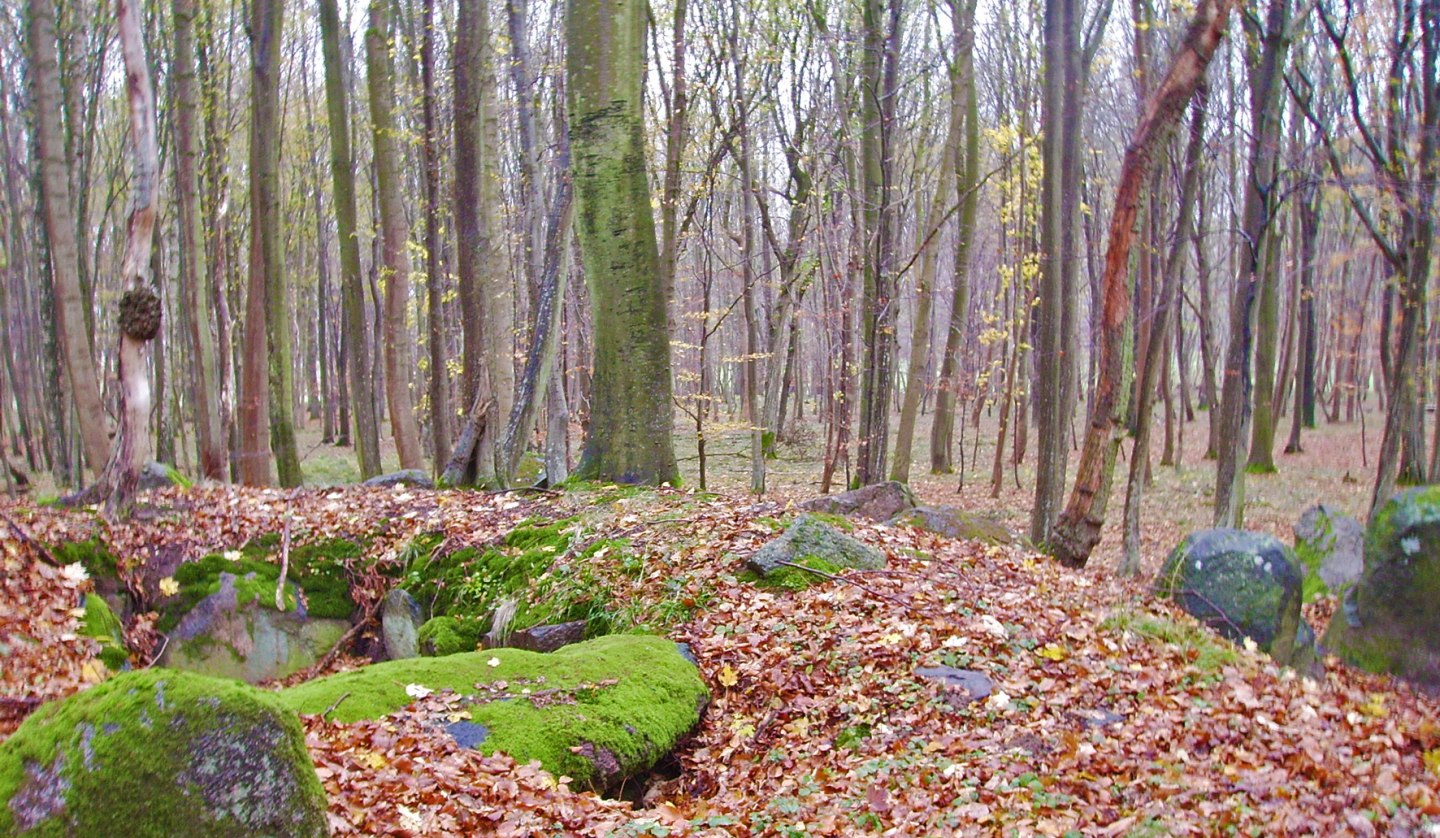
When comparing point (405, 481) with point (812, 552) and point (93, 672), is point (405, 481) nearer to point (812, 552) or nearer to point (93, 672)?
point (93, 672)

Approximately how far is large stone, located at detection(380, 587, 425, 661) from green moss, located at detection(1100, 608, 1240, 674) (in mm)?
5182

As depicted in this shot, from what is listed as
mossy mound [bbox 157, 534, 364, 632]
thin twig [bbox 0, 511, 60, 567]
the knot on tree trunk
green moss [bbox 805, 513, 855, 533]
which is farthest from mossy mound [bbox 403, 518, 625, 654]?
the knot on tree trunk

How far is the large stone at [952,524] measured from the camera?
9016 millimetres

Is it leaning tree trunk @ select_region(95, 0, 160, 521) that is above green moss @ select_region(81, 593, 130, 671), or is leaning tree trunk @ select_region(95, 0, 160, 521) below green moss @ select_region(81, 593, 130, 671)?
above

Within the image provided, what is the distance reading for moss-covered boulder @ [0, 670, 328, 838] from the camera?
8.57 ft

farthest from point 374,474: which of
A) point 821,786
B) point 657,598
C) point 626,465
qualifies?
point 821,786

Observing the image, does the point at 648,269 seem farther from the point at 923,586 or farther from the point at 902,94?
the point at 902,94

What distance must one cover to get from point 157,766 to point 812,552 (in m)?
4.68

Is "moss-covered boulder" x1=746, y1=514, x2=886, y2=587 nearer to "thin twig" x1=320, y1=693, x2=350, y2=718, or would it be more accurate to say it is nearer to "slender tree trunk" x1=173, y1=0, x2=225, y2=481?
"thin twig" x1=320, y1=693, x2=350, y2=718

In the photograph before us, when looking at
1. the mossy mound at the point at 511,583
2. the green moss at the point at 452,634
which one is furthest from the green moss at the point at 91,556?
the green moss at the point at 452,634

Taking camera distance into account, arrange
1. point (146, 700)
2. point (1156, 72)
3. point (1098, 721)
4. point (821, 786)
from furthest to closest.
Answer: point (1156, 72) → point (1098, 721) → point (821, 786) → point (146, 700)

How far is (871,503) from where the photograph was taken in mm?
9859

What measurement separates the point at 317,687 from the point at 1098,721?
Result: 13.2 feet

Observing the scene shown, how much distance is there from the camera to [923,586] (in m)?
6.45
